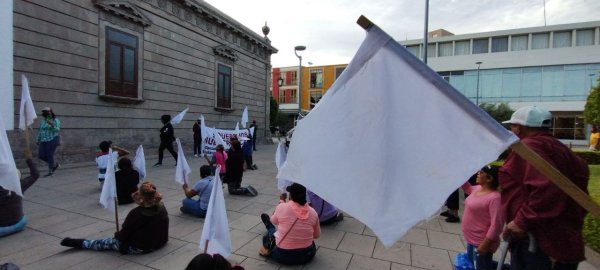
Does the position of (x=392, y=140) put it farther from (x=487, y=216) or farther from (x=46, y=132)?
(x=46, y=132)

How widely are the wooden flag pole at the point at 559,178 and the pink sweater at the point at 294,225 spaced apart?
8.35 ft

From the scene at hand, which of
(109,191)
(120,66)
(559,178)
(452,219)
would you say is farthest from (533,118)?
(120,66)

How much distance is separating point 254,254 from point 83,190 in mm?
5174

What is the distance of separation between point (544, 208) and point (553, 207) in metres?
0.05

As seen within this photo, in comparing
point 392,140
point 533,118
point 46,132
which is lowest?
point 46,132

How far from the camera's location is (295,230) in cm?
364

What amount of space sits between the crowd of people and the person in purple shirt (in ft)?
0.05

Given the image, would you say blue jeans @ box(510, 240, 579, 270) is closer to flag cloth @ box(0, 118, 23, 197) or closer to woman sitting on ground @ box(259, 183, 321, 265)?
woman sitting on ground @ box(259, 183, 321, 265)

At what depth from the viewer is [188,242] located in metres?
4.36

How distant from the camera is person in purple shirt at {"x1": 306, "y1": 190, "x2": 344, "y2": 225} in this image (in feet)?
16.8

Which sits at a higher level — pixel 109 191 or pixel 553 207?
pixel 553 207

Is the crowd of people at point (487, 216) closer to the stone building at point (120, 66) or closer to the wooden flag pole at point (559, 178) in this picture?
the wooden flag pole at point (559, 178)

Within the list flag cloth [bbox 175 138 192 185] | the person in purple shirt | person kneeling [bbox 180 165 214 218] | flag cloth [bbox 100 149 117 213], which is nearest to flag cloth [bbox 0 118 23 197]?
flag cloth [bbox 100 149 117 213]

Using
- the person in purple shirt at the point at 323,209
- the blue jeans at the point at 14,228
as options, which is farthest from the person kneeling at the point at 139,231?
the person in purple shirt at the point at 323,209
